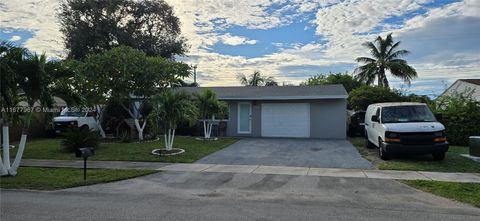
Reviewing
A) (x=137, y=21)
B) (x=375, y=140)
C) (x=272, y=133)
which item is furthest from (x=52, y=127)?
(x=375, y=140)

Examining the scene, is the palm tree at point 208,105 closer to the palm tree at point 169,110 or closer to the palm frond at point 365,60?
the palm tree at point 169,110

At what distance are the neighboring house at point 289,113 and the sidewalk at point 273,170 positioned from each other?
10715 millimetres

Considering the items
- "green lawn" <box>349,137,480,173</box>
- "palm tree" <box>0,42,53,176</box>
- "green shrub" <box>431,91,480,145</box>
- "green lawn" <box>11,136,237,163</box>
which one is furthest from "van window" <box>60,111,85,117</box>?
"green shrub" <box>431,91,480,145</box>

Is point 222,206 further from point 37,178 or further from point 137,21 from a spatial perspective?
point 137,21

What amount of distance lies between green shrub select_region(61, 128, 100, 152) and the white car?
602 centimetres

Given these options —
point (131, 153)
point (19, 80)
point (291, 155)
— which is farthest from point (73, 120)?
point (291, 155)

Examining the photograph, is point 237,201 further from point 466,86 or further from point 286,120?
point 466,86

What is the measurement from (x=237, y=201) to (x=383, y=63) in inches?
1510

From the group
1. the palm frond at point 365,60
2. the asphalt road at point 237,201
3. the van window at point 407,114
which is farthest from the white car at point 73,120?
the palm frond at point 365,60

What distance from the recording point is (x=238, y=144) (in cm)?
1847

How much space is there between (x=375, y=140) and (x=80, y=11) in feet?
88.9

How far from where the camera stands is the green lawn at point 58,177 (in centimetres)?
890

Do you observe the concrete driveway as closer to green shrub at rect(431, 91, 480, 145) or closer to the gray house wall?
the gray house wall

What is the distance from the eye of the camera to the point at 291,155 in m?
14.6
